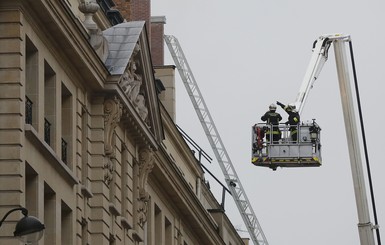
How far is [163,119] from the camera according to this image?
83750 mm

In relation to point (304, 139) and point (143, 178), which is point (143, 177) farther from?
point (304, 139)

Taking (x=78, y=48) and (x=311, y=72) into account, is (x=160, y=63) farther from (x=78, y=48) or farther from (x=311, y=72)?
(x=78, y=48)

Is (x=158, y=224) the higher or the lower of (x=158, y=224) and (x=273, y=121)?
the lower

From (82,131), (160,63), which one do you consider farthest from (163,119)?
(82,131)

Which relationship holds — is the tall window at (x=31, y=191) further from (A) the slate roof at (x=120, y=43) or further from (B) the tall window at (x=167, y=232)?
(B) the tall window at (x=167, y=232)

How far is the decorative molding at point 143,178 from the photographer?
74.1m

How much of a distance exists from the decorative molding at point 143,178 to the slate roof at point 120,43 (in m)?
5.89

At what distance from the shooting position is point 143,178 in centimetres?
7450

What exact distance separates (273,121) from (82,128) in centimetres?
1666

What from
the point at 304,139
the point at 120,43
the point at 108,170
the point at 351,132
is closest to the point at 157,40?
the point at 304,139

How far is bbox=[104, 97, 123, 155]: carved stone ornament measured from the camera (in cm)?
6675

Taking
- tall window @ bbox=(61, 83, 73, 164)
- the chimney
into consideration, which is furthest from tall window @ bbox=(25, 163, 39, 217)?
the chimney

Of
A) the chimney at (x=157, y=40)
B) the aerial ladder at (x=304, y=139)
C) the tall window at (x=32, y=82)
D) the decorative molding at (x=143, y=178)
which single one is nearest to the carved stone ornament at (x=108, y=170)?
the decorative molding at (x=143, y=178)

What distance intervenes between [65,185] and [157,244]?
823 inches
